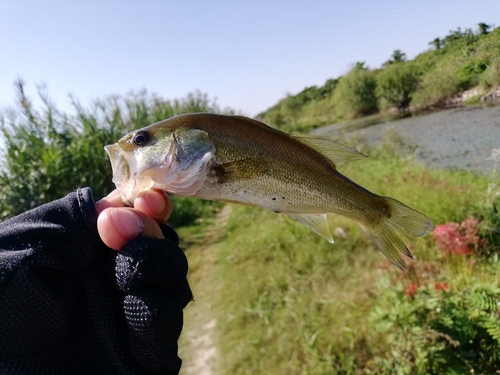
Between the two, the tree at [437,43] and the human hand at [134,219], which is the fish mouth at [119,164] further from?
the tree at [437,43]

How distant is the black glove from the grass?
2537 mm

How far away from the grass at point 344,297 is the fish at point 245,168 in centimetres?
190

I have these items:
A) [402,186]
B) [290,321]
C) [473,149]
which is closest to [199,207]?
[402,186]

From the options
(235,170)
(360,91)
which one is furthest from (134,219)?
(360,91)

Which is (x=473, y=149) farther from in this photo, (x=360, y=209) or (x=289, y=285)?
(x=289, y=285)

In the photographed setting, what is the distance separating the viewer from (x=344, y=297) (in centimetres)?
505

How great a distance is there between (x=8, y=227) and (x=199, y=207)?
1101cm

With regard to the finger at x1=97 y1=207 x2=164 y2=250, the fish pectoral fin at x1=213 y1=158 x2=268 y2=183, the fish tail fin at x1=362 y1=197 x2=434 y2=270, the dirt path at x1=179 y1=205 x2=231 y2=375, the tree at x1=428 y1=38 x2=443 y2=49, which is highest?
the tree at x1=428 y1=38 x2=443 y2=49

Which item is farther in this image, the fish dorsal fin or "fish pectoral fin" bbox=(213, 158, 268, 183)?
the fish dorsal fin

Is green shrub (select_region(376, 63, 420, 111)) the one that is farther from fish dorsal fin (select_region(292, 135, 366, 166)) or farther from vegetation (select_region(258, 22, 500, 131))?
fish dorsal fin (select_region(292, 135, 366, 166))

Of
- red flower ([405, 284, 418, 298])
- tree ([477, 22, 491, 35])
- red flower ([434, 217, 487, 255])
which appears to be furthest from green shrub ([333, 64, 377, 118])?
tree ([477, 22, 491, 35])

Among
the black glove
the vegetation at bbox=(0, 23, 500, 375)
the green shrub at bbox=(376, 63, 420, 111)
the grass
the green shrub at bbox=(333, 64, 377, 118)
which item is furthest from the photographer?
the green shrub at bbox=(333, 64, 377, 118)

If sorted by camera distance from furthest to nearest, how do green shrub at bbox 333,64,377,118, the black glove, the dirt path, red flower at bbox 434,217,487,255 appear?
green shrub at bbox 333,64,377,118, the dirt path, red flower at bbox 434,217,487,255, the black glove

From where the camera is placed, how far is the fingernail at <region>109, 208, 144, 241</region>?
1760mm
